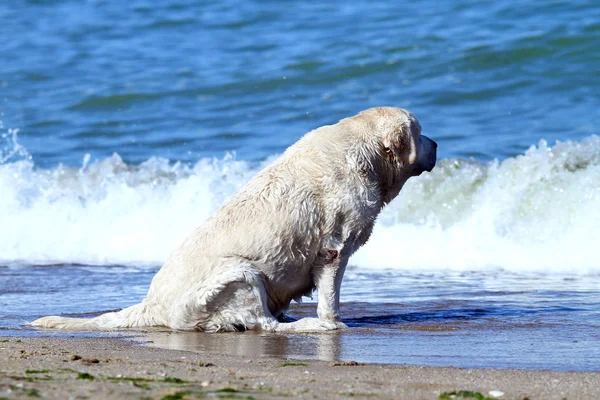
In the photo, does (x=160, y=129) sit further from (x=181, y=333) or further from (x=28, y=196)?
(x=181, y=333)

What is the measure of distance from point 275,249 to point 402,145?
1274 millimetres

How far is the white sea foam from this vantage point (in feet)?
37.8

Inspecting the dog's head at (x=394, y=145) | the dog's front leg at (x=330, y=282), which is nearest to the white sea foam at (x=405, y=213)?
the dog's head at (x=394, y=145)

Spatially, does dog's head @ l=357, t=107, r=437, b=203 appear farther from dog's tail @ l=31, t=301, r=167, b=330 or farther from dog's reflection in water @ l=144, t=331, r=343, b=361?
dog's tail @ l=31, t=301, r=167, b=330

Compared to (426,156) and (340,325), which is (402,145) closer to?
(426,156)

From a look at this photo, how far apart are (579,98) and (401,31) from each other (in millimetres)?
4722

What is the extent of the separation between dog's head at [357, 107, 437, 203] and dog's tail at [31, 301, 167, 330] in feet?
6.30

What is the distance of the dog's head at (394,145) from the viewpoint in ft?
24.7

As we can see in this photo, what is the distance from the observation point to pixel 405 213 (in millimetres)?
12992

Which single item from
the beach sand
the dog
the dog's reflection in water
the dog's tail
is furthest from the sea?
the beach sand

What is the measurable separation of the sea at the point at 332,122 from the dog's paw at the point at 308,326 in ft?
0.61

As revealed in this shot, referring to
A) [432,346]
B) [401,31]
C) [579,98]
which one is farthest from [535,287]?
[401,31]

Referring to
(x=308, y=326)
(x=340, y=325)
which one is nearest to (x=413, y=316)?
(x=340, y=325)

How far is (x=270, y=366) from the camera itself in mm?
5457
